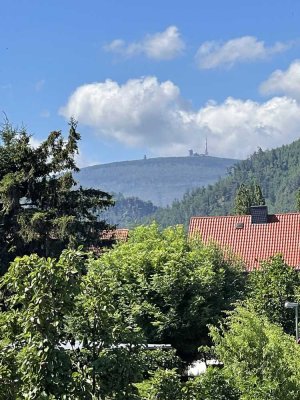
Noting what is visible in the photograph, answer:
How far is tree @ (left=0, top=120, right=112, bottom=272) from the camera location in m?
33.0

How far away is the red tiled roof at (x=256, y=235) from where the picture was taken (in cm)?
4409

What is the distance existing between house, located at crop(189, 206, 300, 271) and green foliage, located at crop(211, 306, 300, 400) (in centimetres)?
2771

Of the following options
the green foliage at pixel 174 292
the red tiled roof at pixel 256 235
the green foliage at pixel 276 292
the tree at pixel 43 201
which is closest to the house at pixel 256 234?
the red tiled roof at pixel 256 235

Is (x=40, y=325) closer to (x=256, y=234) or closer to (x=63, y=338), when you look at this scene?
(x=63, y=338)

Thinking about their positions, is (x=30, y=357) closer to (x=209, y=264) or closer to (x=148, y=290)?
(x=148, y=290)

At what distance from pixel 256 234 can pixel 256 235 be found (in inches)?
3.5

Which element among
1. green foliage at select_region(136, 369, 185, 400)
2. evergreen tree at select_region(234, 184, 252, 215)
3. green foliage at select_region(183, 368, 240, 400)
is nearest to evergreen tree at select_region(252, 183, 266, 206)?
evergreen tree at select_region(234, 184, 252, 215)

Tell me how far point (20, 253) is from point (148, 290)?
446 inches

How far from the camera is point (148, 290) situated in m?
25.0

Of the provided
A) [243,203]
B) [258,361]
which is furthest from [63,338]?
[243,203]

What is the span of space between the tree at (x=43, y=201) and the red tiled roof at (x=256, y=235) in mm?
10224

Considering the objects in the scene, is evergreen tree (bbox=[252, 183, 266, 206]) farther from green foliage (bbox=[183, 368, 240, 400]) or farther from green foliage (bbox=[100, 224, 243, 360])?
green foliage (bbox=[183, 368, 240, 400])

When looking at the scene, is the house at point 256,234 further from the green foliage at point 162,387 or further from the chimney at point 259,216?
the green foliage at point 162,387

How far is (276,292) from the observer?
2772cm
